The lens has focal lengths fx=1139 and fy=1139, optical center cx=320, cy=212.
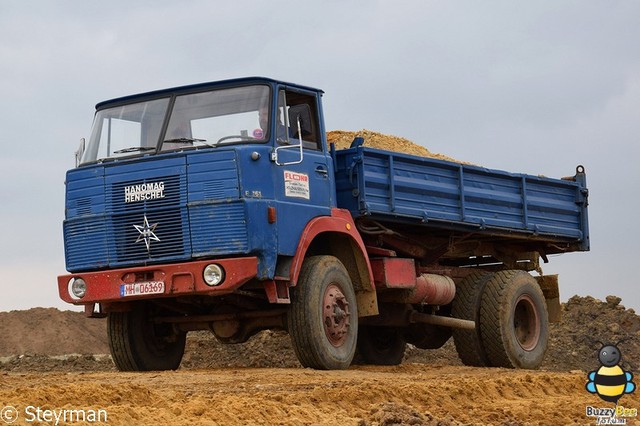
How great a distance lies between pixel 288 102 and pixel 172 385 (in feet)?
13.1

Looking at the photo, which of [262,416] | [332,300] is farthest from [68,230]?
[262,416]

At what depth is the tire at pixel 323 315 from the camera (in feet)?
39.9

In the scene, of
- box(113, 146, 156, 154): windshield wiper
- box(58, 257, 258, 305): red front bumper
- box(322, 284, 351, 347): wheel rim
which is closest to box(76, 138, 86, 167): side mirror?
box(113, 146, 156, 154): windshield wiper

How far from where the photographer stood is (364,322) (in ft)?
50.3

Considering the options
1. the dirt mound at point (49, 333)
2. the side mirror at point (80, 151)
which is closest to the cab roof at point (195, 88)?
the side mirror at point (80, 151)

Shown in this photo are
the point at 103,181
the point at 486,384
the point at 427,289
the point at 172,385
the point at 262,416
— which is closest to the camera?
the point at 262,416

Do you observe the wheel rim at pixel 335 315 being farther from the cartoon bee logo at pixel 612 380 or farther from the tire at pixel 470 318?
the tire at pixel 470 318

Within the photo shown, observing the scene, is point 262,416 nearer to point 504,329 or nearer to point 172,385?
point 172,385

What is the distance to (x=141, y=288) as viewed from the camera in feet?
39.7

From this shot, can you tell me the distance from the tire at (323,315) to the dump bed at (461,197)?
42.5 inches

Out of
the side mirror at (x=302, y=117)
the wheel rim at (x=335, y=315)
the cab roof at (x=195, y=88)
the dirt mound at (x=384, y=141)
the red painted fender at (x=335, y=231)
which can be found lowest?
the wheel rim at (x=335, y=315)

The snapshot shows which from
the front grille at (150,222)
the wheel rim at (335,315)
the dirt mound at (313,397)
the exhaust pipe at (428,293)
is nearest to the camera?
the dirt mound at (313,397)

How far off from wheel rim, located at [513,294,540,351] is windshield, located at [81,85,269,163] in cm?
592

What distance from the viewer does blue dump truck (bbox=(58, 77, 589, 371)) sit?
11945 mm
